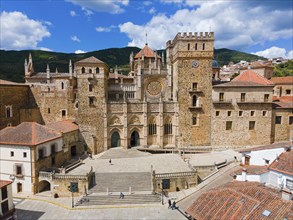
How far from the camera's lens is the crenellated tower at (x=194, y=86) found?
1304 inches

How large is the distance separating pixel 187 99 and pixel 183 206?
17.1 m

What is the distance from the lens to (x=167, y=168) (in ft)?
89.2

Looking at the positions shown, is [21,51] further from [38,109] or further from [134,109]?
[134,109]

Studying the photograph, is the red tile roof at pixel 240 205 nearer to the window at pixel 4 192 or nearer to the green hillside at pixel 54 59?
the window at pixel 4 192

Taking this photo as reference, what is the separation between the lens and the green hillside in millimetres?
84000

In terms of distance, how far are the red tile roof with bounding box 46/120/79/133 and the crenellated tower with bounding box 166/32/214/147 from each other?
53.3 ft

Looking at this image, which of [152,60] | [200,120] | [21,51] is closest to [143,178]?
[200,120]

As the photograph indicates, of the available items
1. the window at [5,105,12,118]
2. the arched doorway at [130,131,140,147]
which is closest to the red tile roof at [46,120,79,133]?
the arched doorway at [130,131,140,147]

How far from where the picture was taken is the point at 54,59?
10981cm

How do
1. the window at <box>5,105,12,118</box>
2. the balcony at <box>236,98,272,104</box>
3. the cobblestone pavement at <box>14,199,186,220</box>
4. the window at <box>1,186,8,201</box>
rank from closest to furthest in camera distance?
the window at <box>1,186,8,201</box> → the cobblestone pavement at <box>14,199,186,220</box> → the balcony at <box>236,98,272,104</box> → the window at <box>5,105,12,118</box>

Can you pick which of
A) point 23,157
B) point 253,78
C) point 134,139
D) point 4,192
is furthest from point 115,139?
point 253,78

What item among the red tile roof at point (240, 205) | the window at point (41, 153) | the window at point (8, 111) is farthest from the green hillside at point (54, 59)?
the red tile roof at point (240, 205)

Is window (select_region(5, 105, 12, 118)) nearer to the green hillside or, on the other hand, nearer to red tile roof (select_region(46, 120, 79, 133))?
red tile roof (select_region(46, 120, 79, 133))

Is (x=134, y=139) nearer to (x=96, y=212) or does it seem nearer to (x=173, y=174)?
(x=173, y=174)
